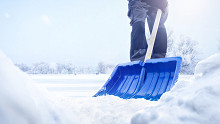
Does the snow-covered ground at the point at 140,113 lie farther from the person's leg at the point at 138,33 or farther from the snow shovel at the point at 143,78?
the person's leg at the point at 138,33

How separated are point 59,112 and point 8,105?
0.44 ft

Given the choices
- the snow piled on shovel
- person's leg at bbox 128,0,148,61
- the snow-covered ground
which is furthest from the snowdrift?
person's leg at bbox 128,0,148,61

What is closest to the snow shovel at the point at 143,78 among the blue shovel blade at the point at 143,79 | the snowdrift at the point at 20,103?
the blue shovel blade at the point at 143,79

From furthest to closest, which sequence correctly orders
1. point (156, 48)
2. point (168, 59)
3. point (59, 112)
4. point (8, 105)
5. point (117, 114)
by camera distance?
point (156, 48) < point (168, 59) < point (117, 114) < point (59, 112) < point (8, 105)

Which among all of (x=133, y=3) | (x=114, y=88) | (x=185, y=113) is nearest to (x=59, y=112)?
(x=185, y=113)

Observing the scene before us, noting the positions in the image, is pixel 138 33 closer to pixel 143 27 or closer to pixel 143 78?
pixel 143 27

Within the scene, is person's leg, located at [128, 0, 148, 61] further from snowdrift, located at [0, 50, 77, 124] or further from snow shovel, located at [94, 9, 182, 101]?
snowdrift, located at [0, 50, 77, 124]

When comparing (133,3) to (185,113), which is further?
(133,3)

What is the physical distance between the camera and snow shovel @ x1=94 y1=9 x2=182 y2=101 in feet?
4.28

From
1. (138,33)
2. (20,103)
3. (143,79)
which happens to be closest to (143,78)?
(143,79)

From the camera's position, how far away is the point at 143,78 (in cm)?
150

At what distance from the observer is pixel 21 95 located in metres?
0.33

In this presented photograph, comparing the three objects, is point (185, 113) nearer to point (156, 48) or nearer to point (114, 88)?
point (114, 88)

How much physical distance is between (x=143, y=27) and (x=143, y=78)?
2.25 feet
